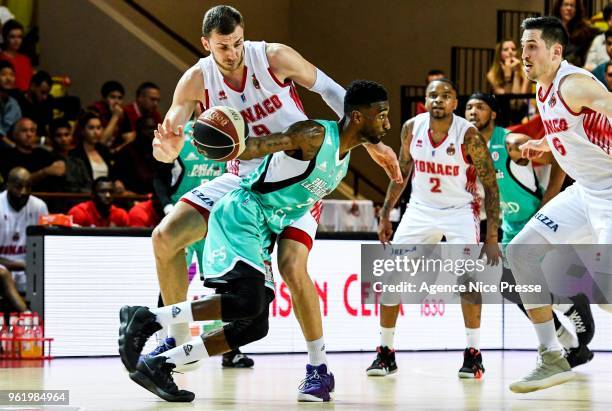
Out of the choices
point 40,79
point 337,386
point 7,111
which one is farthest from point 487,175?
point 40,79

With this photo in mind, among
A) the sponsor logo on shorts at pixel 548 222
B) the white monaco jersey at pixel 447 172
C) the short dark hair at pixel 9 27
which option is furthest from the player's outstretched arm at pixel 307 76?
the short dark hair at pixel 9 27

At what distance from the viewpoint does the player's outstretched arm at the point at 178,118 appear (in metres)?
5.94

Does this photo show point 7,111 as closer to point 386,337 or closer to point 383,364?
point 386,337

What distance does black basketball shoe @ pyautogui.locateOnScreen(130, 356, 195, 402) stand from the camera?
Answer: 5.73m

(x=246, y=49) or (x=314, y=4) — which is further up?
(x=314, y=4)

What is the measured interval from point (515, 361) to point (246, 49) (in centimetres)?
417

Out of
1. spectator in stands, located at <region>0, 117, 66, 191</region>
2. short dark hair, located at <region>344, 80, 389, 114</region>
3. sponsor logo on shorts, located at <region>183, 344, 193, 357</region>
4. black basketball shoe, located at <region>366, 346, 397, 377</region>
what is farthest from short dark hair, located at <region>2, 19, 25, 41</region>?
sponsor logo on shorts, located at <region>183, 344, 193, 357</region>

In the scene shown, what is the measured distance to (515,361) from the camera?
9.27m

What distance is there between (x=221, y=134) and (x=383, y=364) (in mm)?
3065

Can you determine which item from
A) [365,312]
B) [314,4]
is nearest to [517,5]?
[314,4]

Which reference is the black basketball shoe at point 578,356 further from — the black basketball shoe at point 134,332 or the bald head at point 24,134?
the bald head at point 24,134

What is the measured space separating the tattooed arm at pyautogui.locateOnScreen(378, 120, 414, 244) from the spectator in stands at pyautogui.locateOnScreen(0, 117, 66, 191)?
14.9 ft

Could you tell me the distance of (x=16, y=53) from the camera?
13.9 meters

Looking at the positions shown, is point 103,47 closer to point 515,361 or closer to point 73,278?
point 73,278
